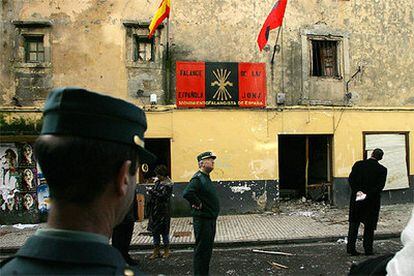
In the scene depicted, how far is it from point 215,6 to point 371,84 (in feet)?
19.5

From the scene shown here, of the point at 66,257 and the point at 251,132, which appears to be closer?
the point at 66,257

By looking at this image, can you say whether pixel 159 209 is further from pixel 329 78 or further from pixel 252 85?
pixel 329 78

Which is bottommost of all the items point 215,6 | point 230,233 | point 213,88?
point 230,233

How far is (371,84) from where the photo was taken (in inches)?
524

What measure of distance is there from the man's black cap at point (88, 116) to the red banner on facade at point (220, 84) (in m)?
10.9

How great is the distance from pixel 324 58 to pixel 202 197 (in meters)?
9.45

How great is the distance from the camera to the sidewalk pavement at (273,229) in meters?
8.80

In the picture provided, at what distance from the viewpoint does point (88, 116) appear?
52.1 inches

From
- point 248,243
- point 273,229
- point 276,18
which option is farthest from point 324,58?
point 248,243

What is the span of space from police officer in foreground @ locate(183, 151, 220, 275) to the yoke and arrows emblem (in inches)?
269

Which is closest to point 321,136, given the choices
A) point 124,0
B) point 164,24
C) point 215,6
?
point 215,6

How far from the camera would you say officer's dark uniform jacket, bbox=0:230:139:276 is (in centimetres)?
119

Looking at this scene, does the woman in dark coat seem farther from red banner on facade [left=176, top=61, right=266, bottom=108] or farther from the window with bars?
the window with bars

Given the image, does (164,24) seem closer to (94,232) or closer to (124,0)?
(124,0)
